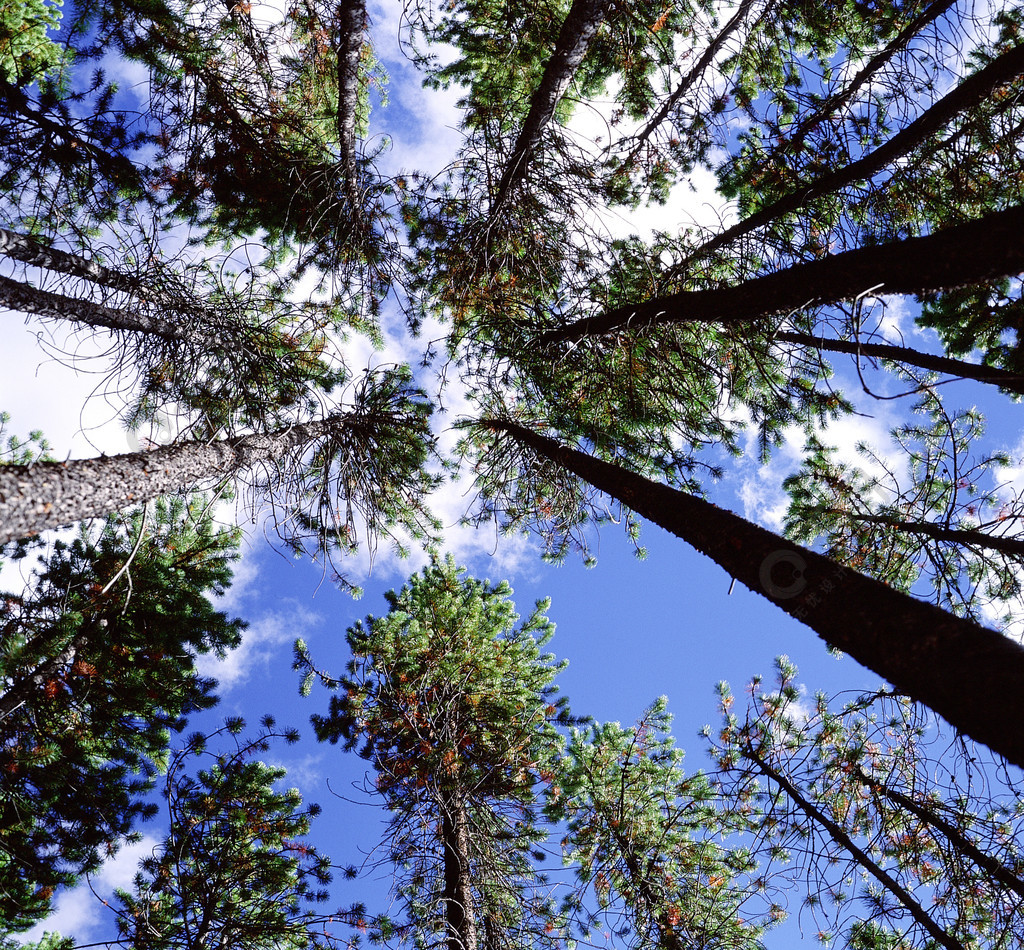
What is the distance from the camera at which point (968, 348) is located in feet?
22.1

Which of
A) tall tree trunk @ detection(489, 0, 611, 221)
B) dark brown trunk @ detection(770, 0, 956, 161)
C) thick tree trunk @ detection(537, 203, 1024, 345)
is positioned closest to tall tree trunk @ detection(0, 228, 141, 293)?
tall tree trunk @ detection(489, 0, 611, 221)

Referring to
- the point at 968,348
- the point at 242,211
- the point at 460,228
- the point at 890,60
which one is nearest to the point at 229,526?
the point at 242,211

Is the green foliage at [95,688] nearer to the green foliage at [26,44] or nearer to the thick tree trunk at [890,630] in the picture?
the green foliage at [26,44]

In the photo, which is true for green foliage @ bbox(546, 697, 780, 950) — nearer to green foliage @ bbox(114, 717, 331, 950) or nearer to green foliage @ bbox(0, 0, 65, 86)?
green foliage @ bbox(114, 717, 331, 950)

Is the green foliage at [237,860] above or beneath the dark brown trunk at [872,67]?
beneath

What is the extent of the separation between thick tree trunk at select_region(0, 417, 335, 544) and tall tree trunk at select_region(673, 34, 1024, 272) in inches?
176

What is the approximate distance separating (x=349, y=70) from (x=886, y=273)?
219 inches

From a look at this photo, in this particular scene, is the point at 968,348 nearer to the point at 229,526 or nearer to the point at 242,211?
the point at 242,211

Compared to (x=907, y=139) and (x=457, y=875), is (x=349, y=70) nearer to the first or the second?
(x=907, y=139)

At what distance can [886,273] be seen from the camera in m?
2.78

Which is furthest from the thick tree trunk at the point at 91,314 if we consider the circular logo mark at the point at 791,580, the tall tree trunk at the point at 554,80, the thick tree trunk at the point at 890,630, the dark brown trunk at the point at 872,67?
the dark brown trunk at the point at 872,67

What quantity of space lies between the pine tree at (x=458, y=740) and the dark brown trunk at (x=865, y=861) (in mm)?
3127

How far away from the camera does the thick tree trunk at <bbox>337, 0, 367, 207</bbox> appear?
484cm

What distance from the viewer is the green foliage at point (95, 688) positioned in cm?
551
